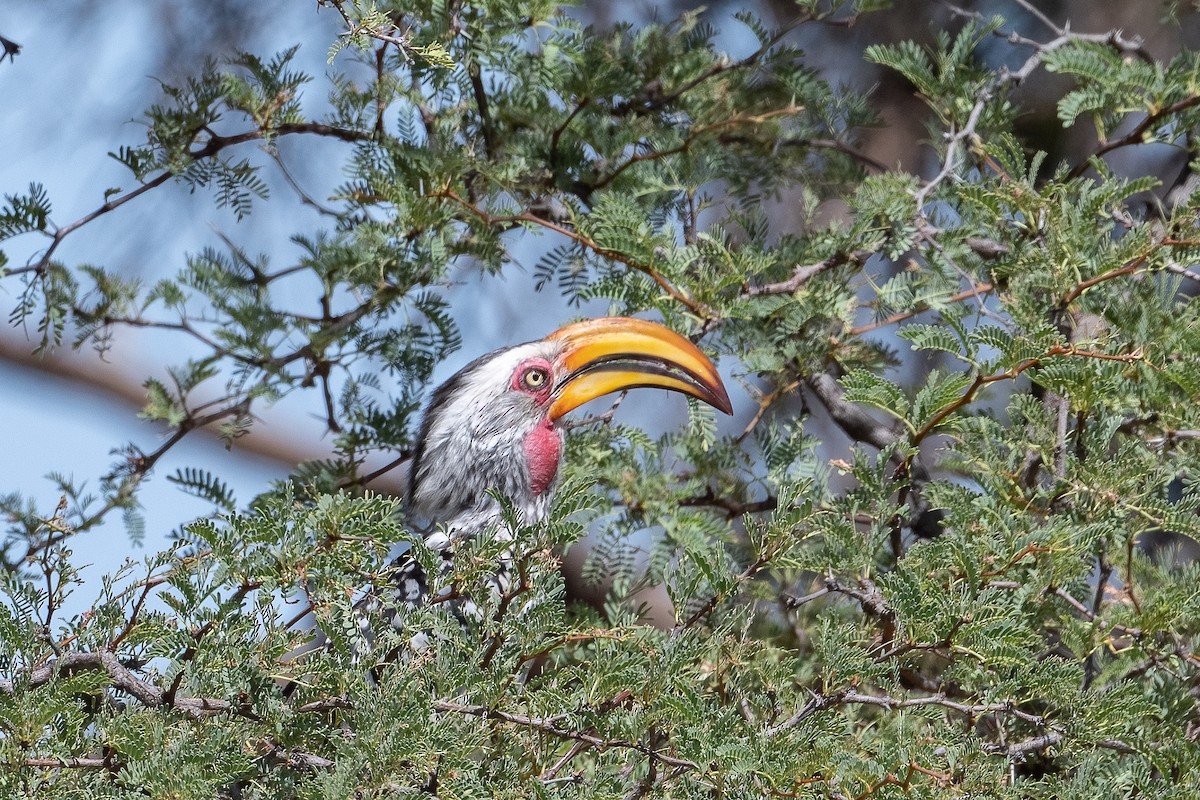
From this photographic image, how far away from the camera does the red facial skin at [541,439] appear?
11.8 feet

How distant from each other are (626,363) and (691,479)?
0.36m

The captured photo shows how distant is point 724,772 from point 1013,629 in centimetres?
55

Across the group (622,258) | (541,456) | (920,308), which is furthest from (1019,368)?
(541,456)

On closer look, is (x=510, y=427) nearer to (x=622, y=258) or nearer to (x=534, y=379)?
(x=534, y=379)

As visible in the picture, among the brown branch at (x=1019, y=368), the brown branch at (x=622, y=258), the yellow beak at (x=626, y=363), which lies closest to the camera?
the brown branch at (x=1019, y=368)

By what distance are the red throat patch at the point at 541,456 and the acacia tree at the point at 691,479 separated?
57 mm

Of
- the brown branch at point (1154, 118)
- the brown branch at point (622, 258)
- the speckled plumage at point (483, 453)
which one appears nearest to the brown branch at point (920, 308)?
the brown branch at point (1154, 118)

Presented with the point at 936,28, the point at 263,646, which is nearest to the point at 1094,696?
the point at 263,646

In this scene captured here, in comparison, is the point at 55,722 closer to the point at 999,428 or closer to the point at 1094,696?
the point at 1094,696

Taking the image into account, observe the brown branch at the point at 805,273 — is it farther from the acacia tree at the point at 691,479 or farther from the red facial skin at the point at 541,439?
the red facial skin at the point at 541,439

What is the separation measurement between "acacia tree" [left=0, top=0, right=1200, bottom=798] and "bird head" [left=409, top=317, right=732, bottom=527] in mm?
109

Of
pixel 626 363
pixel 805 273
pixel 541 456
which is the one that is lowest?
pixel 541 456

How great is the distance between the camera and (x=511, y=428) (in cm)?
362

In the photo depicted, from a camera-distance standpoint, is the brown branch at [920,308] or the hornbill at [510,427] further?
the hornbill at [510,427]
